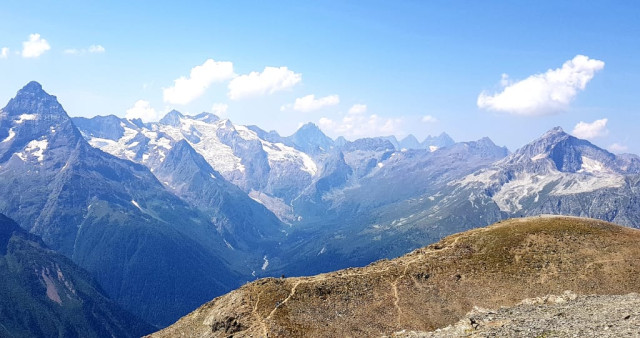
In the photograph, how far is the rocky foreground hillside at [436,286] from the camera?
9131cm

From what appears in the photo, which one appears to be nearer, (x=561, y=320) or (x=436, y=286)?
(x=561, y=320)

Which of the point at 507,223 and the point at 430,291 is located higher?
the point at 507,223

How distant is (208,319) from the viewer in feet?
336

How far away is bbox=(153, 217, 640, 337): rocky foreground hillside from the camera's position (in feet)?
300

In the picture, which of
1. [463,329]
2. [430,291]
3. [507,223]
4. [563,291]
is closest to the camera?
[463,329]

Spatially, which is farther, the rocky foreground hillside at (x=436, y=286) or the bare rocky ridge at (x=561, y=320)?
the rocky foreground hillside at (x=436, y=286)

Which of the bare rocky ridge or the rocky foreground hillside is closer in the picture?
the bare rocky ridge

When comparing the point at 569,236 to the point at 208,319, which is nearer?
the point at 208,319

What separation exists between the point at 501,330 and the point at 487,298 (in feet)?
118

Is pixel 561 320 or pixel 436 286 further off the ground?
pixel 561 320

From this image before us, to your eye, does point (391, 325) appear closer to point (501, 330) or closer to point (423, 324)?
point (423, 324)

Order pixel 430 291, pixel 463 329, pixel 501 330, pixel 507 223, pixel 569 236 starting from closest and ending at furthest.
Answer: pixel 501 330 → pixel 463 329 → pixel 430 291 → pixel 569 236 → pixel 507 223

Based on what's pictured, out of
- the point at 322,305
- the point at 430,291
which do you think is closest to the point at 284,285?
Result: the point at 322,305

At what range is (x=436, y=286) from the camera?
100625 mm
